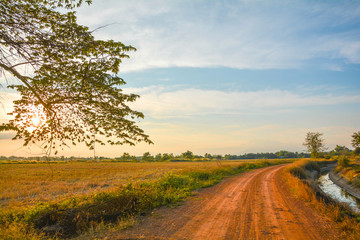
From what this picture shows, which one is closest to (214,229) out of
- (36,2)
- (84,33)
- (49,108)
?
(49,108)

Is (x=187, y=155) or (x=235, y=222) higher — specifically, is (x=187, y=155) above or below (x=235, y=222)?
below

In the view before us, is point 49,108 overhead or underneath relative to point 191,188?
overhead

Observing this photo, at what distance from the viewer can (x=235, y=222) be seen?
26.0 feet

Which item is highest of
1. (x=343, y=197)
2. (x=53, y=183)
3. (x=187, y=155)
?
(x=53, y=183)

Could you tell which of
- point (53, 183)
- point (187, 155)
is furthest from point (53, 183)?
point (187, 155)

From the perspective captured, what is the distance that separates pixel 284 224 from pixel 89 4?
1018cm

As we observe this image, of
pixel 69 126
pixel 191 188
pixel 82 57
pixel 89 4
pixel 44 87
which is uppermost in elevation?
pixel 89 4

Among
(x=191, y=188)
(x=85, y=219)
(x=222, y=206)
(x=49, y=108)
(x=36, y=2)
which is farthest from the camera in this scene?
(x=191, y=188)

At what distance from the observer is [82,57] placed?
719 cm

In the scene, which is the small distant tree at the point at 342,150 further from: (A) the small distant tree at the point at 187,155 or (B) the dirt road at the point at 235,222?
(A) the small distant tree at the point at 187,155

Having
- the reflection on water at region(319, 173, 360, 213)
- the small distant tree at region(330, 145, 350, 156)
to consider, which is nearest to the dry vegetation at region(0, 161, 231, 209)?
the reflection on water at region(319, 173, 360, 213)

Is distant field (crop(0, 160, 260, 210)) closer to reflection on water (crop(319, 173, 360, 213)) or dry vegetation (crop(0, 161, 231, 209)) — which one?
dry vegetation (crop(0, 161, 231, 209))

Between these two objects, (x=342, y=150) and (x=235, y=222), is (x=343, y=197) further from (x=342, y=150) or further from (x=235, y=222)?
(x=342, y=150)

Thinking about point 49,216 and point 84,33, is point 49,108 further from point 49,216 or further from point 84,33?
point 49,216
